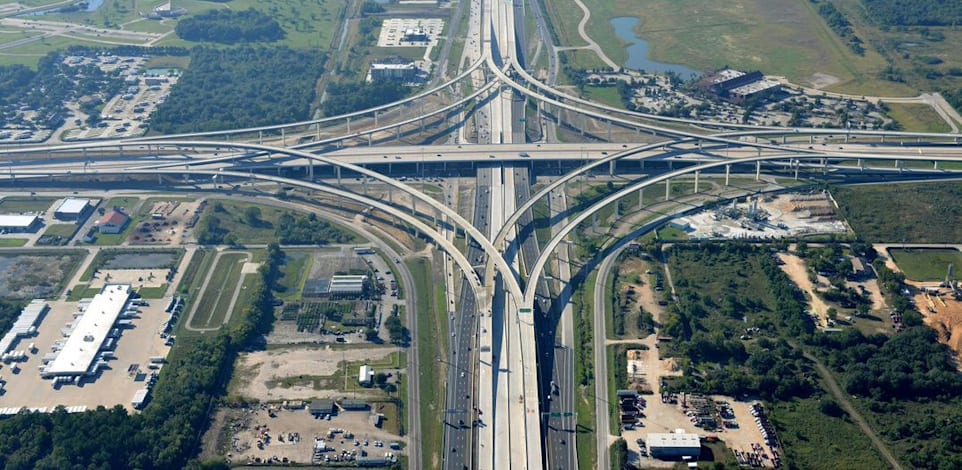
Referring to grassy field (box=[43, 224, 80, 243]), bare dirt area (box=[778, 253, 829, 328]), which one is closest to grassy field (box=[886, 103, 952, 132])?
bare dirt area (box=[778, 253, 829, 328])

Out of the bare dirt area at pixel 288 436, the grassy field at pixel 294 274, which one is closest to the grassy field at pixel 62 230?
the grassy field at pixel 294 274

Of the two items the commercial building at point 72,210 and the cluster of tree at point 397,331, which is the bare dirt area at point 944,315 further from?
the commercial building at point 72,210

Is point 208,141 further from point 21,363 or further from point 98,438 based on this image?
point 98,438

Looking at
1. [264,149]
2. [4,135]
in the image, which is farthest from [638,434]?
[4,135]


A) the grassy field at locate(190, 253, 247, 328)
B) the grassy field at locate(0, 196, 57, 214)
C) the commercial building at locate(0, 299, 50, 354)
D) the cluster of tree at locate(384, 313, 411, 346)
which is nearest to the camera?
the cluster of tree at locate(384, 313, 411, 346)

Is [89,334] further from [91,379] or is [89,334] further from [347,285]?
[347,285]

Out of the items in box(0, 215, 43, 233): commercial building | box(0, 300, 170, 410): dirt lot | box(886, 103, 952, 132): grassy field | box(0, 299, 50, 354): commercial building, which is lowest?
box(0, 300, 170, 410): dirt lot

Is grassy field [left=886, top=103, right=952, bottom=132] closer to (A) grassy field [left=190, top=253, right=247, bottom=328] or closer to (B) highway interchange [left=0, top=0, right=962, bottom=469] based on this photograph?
(B) highway interchange [left=0, top=0, right=962, bottom=469]
